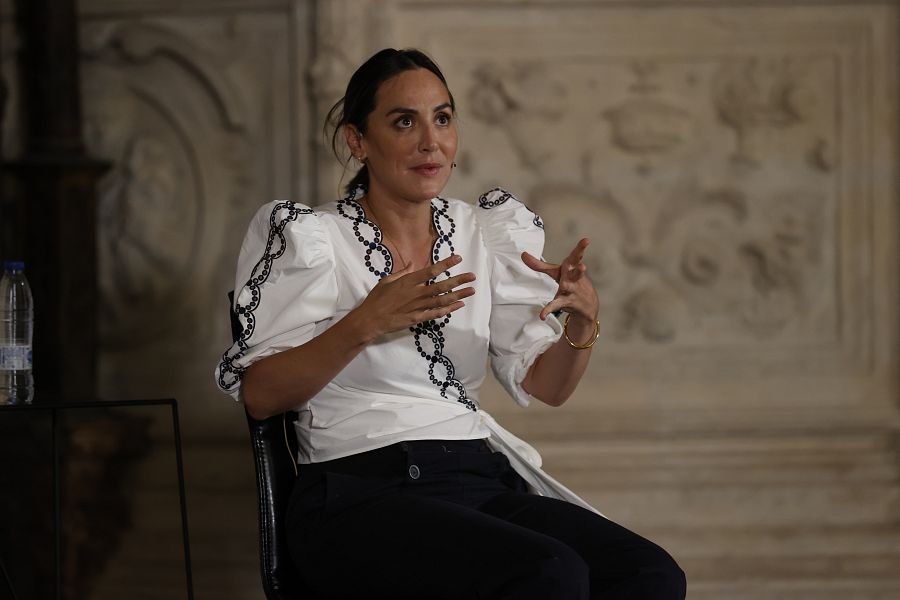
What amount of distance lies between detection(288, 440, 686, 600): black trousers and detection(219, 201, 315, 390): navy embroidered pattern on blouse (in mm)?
225

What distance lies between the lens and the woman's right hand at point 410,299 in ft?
5.71

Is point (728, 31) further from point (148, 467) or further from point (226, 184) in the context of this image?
point (148, 467)

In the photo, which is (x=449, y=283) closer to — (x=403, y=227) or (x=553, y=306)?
(x=553, y=306)

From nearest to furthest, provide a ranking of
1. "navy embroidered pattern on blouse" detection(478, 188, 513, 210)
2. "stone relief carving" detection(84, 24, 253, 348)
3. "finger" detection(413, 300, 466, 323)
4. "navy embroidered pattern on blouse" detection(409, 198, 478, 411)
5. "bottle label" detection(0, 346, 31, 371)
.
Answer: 1. "finger" detection(413, 300, 466, 323)
2. "navy embroidered pattern on blouse" detection(409, 198, 478, 411)
3. "bottle label" detection(0, 346, 31, 371)
4. "navy embroidered pattern on blouse" detection(478, 188, 513, 210)
5. "stone relief carving" detection(84, 24, 253, 348)

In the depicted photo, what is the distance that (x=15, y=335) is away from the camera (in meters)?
2.50

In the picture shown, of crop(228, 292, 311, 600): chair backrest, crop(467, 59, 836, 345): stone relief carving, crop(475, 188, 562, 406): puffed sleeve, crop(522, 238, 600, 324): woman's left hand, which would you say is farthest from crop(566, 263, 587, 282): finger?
crop(467, 59, 836, 345): stone relief carving

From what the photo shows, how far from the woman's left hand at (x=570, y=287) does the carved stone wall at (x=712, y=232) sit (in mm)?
1282

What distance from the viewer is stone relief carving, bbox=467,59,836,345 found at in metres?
3.25

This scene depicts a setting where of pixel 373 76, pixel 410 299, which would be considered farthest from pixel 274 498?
pixel 373 76

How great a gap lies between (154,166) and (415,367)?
1.74 m

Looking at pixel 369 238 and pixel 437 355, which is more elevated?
pixel 369 238

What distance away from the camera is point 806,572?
10.5ft

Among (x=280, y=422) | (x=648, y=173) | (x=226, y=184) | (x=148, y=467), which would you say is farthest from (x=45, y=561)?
(x=648, y=173)

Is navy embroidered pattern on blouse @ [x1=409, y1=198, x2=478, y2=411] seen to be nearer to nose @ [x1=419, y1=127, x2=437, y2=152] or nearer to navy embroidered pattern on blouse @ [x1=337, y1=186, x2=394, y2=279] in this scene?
navy embroidered pattern on blouse @ [x1=337, y1=186, x2=394, y2=279]
